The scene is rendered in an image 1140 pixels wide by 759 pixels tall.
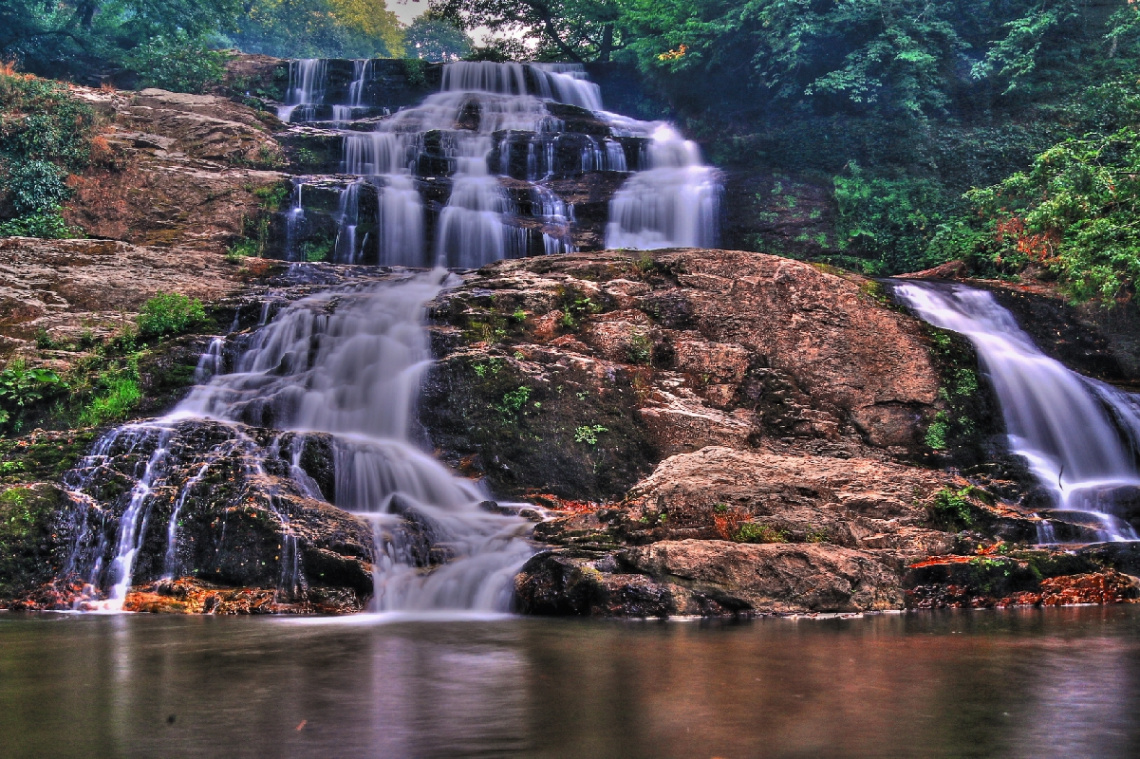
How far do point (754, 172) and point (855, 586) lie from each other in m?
16.1

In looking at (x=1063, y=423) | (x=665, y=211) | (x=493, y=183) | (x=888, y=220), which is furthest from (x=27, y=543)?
(x=888, y=220)

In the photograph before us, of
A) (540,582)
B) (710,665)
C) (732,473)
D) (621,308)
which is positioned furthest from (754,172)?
(710,665)

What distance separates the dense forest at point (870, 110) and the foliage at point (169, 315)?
558 cm

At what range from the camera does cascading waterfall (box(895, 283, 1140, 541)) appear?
1122 centimetres

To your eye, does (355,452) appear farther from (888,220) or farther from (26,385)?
(888,220)

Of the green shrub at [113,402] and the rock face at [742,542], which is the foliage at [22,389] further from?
the rock face at [742,542]

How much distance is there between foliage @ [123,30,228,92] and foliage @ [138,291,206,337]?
563 inches

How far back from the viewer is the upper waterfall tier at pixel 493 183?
61.3 feet

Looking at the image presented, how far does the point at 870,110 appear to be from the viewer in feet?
74.3

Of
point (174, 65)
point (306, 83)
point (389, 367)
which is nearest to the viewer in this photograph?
point (389, 367)

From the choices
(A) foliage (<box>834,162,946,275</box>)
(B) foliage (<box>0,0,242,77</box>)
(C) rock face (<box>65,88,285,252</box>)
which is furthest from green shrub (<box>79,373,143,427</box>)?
(B) foliage (<box>0,0,242,77</box>)

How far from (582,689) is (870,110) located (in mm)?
21659

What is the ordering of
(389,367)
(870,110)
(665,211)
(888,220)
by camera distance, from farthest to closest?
(870,110) → (888,220) → (665,211) → (389,367)

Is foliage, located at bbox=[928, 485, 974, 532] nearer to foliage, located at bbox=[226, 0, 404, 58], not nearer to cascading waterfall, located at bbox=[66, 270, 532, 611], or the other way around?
cascading waterfall, located at bbox=[66, 270, 532, 611]
